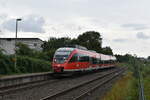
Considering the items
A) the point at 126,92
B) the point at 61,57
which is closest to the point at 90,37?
the point at 61,57

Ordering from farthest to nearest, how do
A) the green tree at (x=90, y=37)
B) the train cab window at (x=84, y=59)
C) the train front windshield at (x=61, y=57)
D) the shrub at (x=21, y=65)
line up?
1. the green tree at (x=90, y=37)
2. the train cab window at (x=84, y=59)
3. the shrub at (x=21, y=65)
4. the train front windshield at (x=61, y=57)

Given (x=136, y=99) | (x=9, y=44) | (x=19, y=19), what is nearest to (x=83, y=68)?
(x=19, y=19)

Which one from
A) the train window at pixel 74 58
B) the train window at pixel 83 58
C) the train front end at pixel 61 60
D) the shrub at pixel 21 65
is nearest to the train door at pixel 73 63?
the train window at pixel 74 58

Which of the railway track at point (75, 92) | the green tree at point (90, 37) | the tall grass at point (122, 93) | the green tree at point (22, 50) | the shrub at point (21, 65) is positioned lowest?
the railway track at point (75, 92)

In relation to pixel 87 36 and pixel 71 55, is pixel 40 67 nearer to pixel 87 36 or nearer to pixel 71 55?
pixel 71 55

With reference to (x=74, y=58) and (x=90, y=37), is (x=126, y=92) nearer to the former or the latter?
(x=74, y=58)

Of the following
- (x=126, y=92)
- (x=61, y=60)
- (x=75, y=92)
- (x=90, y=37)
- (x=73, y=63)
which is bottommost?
(x=75, y=92)

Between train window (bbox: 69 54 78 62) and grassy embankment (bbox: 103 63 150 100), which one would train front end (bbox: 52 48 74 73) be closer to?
train window (bbox: 69 54 78 62)

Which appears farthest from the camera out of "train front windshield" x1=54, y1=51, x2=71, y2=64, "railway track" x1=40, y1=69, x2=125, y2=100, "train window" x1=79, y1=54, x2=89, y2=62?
"train window" x1=79, y1=54, x2=89, y2=62

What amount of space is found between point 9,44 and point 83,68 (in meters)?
27.6

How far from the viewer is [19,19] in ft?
93.3

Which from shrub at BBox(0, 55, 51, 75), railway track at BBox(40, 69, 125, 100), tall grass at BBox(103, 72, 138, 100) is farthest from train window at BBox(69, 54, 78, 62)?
tall grass at BBox(103, 72, 138, 100)

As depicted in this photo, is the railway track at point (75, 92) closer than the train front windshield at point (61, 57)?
Yes

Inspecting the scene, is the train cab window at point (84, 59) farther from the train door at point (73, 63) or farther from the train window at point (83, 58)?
the train door at point (73, 63)
